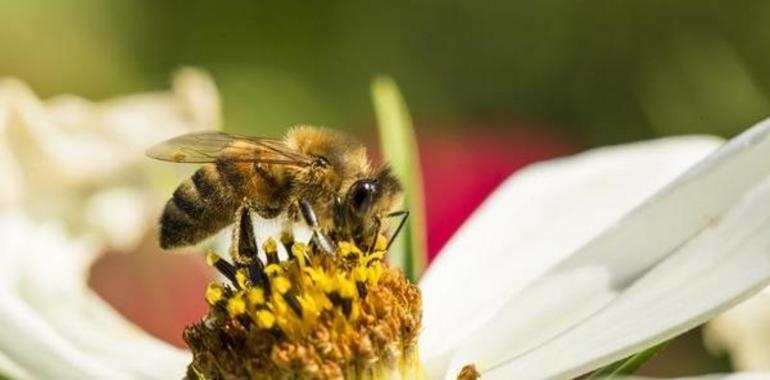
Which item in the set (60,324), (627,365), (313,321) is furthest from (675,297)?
(60,324)

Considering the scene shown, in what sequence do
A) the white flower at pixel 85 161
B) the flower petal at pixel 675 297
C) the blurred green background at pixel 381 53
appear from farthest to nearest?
the blurred green background at pixel 381 53 → the white flower at pixel 85 161 → the flower petal at pixel 675 297

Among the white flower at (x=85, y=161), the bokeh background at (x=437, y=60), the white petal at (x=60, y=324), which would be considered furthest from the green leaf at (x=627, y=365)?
the bokeh background at (x=437, y=60)

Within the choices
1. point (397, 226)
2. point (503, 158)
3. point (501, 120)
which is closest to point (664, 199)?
point (397, 226)

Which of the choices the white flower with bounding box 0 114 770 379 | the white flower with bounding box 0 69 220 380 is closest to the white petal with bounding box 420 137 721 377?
the white flower with bounding box 0 114 770 379

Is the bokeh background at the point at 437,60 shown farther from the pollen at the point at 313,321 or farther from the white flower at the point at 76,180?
the pollen at the point at 313,321

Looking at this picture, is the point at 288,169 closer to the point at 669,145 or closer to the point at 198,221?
the point at 198,221

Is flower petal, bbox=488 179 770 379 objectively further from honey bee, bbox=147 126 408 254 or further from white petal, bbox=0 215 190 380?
white petal, bbox=0 215 190 380
